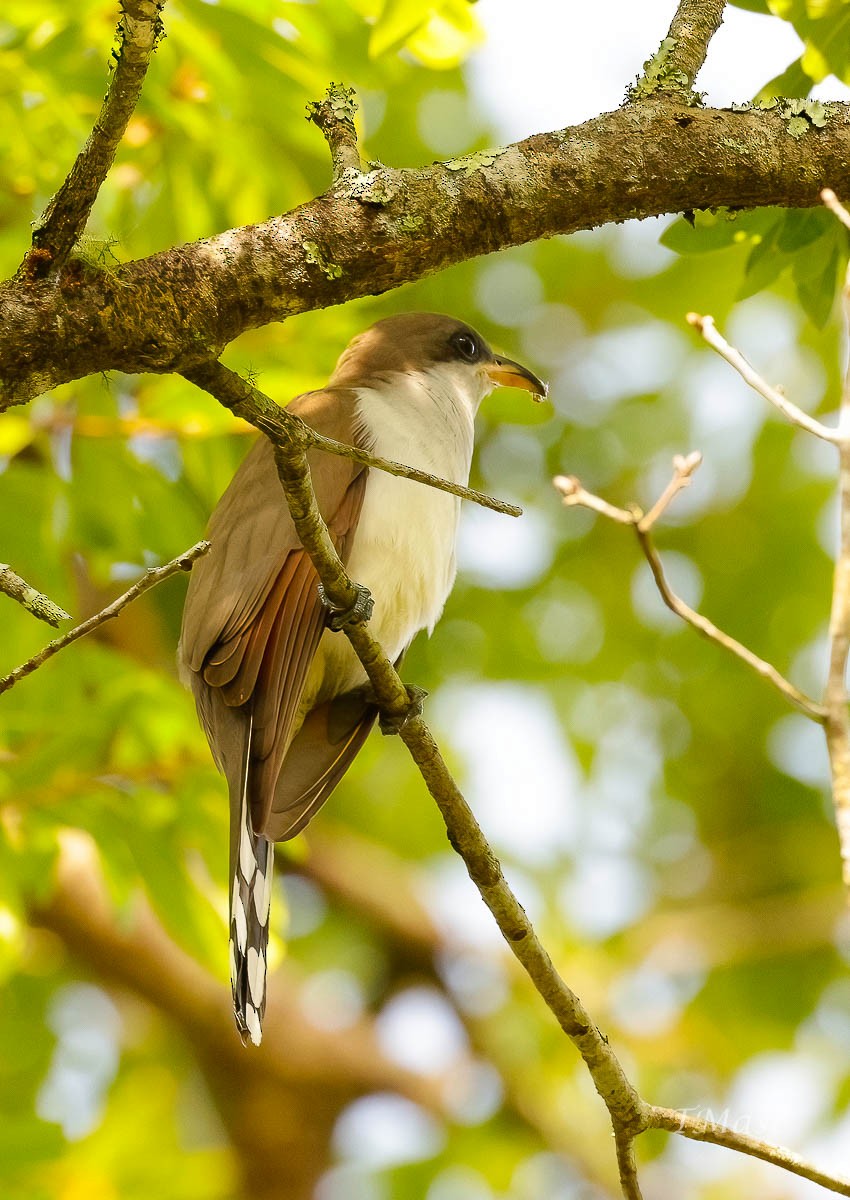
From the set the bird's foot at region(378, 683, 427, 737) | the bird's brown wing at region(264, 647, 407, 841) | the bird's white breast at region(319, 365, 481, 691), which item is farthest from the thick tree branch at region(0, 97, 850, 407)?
the bird's brown wing at region(264, 647, 407, 841)

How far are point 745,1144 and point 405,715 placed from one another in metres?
0.97

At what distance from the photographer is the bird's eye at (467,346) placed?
4.20 meters

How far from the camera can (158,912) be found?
11.3 feet

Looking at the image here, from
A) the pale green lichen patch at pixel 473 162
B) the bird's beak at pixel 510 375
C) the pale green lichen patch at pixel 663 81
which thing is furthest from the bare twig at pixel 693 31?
the bird's beak at pixel 510 375

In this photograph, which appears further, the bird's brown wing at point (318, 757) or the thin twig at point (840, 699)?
the bird's brown wing at point (318, 757)

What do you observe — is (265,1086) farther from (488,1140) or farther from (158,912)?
(158,912)

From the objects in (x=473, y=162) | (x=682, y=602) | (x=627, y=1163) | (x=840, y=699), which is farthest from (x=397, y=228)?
(x=627, y=1163)

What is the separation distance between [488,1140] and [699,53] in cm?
512

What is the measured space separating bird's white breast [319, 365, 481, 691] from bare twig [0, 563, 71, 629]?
1.48m

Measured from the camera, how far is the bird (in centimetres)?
281

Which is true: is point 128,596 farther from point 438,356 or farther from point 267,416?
point 438,356

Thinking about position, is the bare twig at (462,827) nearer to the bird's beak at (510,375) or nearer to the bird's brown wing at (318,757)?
the bird's brown wing at (318,757)

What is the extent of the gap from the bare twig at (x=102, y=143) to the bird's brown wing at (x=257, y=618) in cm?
128

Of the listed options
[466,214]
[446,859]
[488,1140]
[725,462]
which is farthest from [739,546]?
[466,214]
